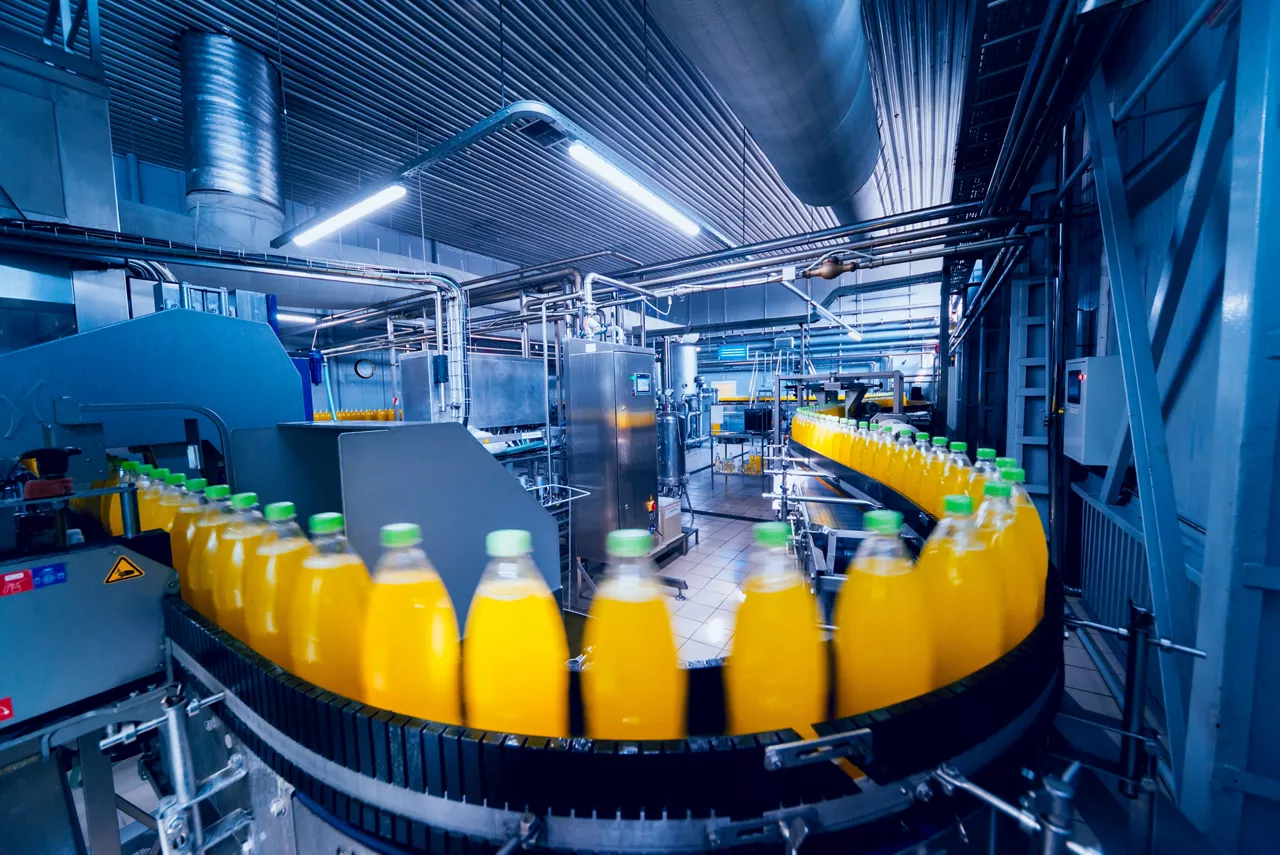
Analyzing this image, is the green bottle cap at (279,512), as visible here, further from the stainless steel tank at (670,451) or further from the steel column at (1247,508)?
the stainless steel tank at (670,451)

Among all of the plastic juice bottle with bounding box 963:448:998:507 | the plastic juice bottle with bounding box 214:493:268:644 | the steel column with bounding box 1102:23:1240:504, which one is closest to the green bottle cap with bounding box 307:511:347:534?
the plastic juice bottle with bounding box 214:493:268:644

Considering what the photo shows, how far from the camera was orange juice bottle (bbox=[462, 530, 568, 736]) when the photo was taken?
1.90ft

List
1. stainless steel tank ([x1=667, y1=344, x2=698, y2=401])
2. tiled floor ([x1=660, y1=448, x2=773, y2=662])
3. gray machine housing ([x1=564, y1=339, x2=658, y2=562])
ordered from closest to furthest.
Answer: tiled floor ([x1=660, y1=448, x2=773, y2=662]) < gray machine housing ([x1=564, y1=339, x2=658, y2=562]) < stainless steel tank ([x1=667, y1=344, x2=698, y2=401])

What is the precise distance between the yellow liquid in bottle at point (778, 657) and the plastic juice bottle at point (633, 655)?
0.10 m

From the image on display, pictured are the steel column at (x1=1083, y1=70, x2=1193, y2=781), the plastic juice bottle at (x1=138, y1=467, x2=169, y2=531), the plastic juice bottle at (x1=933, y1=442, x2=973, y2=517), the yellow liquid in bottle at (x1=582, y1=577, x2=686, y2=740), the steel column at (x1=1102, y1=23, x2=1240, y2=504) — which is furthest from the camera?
the steel column at (x1=1083, y1=70, x2=1193, y2=781)

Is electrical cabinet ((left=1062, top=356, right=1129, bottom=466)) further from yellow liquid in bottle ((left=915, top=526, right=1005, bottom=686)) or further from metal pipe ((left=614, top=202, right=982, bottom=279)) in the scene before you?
yellow liquid in bottle ((left=915, top=526, right=1005, bottom=686))

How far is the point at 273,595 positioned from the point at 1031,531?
4.41 ft

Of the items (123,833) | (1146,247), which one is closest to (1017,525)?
(1146,247)

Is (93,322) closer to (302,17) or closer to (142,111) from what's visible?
(302,17)

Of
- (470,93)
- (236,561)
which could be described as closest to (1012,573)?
(236,561)

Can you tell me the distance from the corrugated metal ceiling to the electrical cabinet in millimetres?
2366

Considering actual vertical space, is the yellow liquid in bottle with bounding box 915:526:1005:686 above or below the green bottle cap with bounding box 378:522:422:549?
below

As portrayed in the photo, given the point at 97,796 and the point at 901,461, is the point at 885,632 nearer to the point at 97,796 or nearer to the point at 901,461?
the point at 901,461

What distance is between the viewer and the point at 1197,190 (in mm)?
1741
